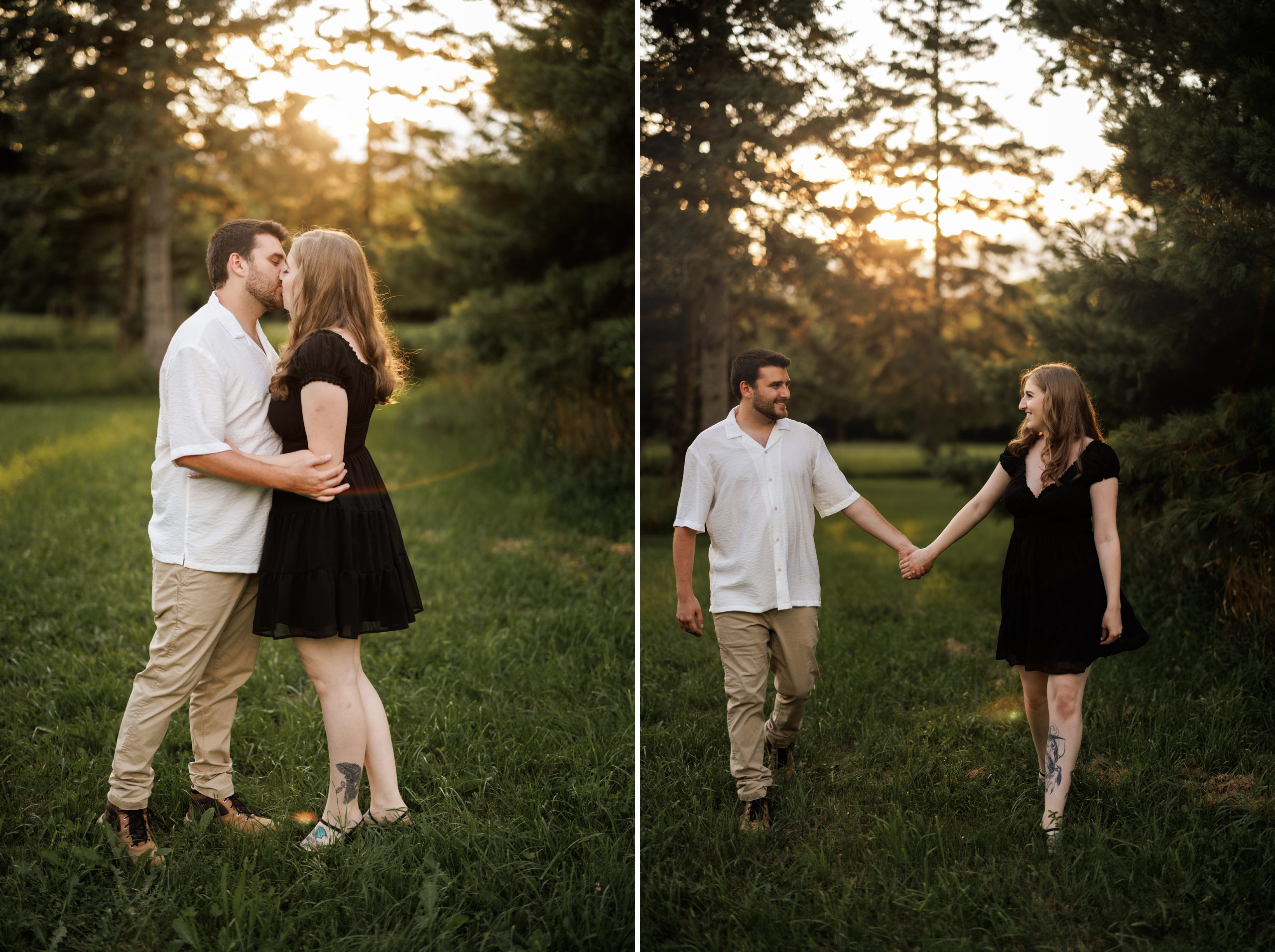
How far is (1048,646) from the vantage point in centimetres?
293

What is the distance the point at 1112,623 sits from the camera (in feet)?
9.26

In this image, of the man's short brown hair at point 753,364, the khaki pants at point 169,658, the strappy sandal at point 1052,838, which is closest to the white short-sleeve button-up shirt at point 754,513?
the man's short brown hair at point 753,364

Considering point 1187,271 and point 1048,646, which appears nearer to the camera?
point 1048,646

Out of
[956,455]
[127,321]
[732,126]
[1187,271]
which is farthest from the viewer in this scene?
[127,321]

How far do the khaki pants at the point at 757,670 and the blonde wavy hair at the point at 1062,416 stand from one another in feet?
3.26

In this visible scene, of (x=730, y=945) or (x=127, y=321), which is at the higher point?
(x=127, y=321)

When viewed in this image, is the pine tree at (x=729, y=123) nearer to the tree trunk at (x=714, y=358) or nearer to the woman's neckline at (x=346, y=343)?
the tree trunk at (x=714, y=358)

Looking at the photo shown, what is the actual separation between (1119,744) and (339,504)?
129 inches

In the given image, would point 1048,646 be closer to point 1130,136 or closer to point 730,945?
point 730,945

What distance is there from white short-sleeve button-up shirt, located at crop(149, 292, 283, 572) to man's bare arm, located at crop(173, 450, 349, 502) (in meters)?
0.04

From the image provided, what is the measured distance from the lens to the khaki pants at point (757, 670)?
3033mm

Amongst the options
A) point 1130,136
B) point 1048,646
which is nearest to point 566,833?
point 1048,646

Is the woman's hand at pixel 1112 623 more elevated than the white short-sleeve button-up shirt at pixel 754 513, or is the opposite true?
the white short-sleeve button-up shirt at pixel 754 513

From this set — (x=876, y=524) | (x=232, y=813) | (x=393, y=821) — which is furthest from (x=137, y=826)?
(x=876, y=524)
